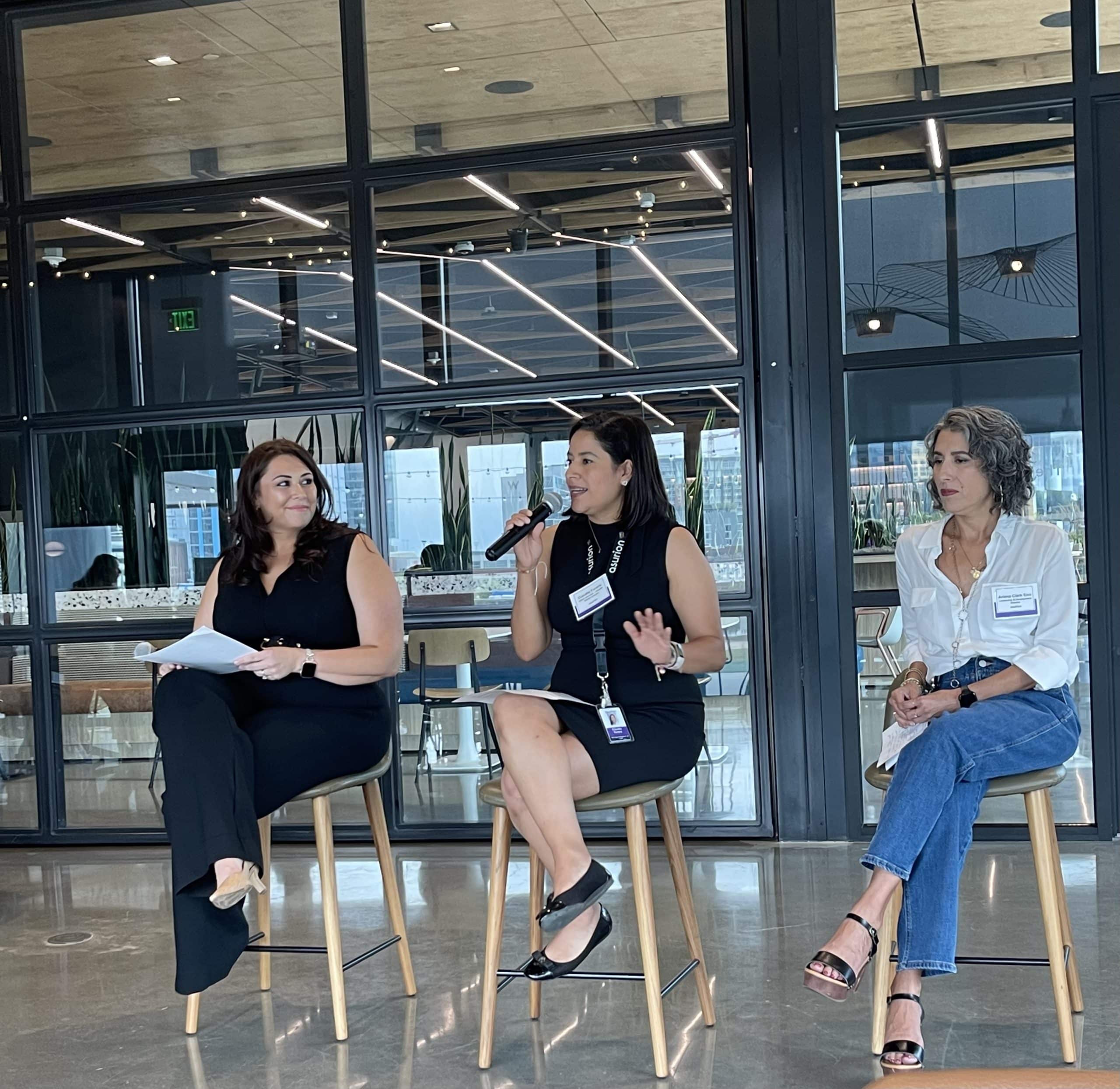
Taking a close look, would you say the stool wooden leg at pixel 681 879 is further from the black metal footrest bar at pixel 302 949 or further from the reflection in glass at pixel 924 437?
the reflection in glass at pixel 924 437

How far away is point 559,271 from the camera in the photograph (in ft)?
15.4

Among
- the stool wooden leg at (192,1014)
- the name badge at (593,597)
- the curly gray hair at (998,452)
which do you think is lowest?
the stool wooden leg at (192,1014)

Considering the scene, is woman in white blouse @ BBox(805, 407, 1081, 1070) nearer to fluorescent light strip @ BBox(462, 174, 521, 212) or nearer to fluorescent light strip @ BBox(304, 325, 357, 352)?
fluorescent light strip @ BBox(462, 174, 521, 212)

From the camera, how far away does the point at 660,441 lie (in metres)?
4.62

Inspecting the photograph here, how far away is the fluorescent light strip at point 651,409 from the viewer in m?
4.61

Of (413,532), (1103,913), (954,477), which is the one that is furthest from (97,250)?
(1103,913)

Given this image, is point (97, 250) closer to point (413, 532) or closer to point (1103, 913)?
point (413, 532)

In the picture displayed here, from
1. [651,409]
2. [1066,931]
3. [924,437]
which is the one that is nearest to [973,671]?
[1066,931]

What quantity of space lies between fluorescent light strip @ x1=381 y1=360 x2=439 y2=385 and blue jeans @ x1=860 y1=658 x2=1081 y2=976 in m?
2.60

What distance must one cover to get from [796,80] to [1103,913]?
2.76m

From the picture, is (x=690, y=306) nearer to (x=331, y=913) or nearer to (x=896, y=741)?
(x=896, y=741)

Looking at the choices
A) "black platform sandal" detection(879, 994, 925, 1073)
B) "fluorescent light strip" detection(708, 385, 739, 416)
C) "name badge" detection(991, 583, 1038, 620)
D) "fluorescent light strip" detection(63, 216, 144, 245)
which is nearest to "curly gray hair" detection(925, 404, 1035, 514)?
"name badge" detection(991, 583, 1038, 620)

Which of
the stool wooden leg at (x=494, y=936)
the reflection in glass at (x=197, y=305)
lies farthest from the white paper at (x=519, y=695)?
the reflection in glass at (x=197, y=305)

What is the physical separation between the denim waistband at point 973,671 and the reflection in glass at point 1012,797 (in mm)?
1513
